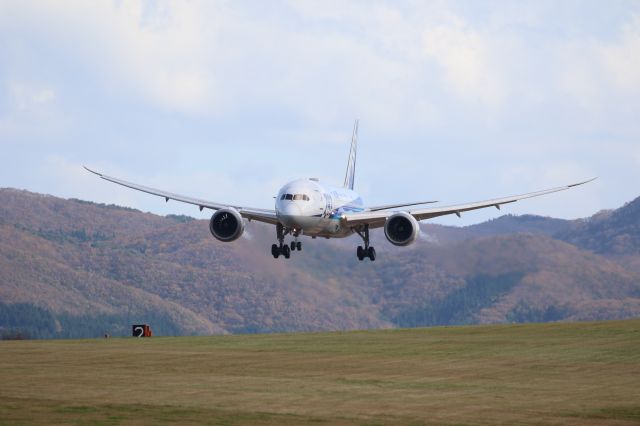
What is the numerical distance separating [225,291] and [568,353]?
118241 mm

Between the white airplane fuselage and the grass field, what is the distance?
23.6ft

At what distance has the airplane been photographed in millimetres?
77438

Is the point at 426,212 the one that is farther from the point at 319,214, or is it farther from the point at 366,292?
the point at 366,292

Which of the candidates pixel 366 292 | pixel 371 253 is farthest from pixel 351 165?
pixel 366 292

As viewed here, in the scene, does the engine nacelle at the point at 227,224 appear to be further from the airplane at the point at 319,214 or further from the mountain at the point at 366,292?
the mountain at the point at 366,292

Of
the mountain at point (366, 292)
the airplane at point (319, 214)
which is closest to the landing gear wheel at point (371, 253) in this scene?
the airplane at point (319, 214)

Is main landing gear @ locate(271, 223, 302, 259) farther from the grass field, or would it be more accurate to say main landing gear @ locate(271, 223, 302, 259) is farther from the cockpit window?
the grass field

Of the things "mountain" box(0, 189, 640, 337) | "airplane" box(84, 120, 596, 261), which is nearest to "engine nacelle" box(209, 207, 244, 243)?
"airplane" box(84, 120, 596, 261)

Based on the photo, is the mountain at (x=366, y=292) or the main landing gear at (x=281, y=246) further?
the mountain at (x=366, y=292)

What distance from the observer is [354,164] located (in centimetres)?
10731

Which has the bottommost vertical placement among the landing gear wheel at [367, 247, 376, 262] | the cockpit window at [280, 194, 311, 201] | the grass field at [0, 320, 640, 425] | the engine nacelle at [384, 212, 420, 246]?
the grass field at [0, 320, 640, 425]

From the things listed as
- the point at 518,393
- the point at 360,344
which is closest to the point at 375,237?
the point at 360,344

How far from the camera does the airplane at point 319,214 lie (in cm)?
7744

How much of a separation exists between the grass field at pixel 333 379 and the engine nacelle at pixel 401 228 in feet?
20.9
